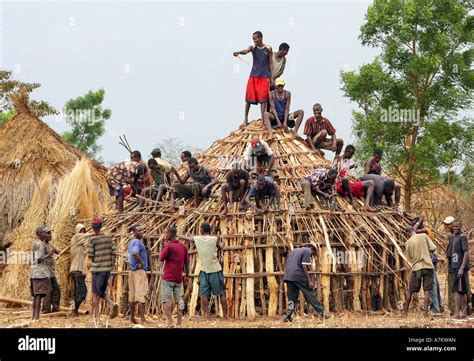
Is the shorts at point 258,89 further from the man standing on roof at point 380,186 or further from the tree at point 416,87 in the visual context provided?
the tree at point 416,87

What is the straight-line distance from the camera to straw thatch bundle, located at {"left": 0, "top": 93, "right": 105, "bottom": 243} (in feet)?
71.7

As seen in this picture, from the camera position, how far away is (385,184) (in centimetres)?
1739

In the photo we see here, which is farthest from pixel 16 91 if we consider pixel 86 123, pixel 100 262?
pixel 100 262

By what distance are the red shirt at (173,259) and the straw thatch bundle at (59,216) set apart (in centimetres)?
457

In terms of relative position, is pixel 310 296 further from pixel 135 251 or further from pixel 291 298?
pixel 135 251

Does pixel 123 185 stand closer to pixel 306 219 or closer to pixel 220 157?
pixel 220 157

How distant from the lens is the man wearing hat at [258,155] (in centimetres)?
1691

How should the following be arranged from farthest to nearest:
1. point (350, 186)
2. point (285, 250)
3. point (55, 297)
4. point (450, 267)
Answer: point (350, 186), point (55, 297), point (285, 250), point (450, 267)

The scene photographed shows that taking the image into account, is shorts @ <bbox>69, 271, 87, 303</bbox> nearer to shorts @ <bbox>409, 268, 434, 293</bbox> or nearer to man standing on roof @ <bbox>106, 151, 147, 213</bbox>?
man standing on roof @ <bbox>106, 151, 147, 213</bbox>

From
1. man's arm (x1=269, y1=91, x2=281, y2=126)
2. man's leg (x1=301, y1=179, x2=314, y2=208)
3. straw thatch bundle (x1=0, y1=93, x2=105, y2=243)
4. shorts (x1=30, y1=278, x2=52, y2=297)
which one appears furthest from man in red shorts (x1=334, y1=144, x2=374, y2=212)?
straw thatch bundle (x1=0, y1=93, x2=105, y2=243)

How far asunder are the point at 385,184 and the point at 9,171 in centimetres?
912

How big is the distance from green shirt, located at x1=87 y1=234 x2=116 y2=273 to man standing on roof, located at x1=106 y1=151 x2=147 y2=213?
3.04 m

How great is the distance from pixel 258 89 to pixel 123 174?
3.05m

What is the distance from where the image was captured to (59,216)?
1927 centimetres
